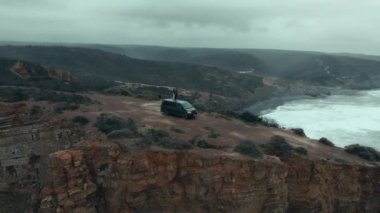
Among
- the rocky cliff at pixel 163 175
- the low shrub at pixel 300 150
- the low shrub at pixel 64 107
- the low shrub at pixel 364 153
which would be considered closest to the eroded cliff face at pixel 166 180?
the rocky cliff at pixel 163 175

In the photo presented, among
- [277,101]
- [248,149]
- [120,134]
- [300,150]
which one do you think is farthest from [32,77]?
[277,101]

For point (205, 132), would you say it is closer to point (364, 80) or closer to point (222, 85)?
point (222, 85)

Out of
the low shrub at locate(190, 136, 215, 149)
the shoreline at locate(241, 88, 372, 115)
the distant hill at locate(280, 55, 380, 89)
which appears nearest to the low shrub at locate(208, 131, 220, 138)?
the low shrub at locate(190, 136, 215, 149)

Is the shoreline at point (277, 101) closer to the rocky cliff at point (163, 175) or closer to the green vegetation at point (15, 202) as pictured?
the rocky cliff at point (163, 175)

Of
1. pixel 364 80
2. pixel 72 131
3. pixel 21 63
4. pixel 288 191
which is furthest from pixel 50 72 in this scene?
pixel 364 80

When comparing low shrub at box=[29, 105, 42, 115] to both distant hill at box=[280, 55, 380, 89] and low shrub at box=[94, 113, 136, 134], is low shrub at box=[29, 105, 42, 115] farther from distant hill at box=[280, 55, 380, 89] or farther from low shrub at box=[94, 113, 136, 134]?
distant hill at box=[280, 55, 380, 89]
